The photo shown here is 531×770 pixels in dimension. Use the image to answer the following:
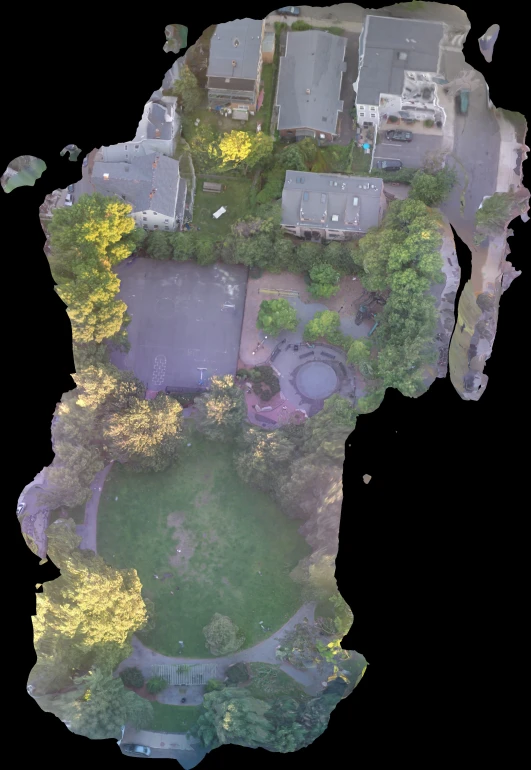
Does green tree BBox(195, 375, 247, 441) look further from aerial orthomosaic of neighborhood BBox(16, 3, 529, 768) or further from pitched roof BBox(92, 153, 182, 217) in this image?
pitched roof BBox(92, 153, 182, 217)

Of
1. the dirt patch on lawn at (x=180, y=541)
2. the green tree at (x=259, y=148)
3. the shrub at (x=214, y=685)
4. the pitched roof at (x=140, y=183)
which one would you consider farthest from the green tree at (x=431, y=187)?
the shrub at (x=214, y=685)

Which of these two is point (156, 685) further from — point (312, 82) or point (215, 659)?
point (312, 82)

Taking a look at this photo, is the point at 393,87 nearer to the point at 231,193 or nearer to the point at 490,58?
the point at 490,58

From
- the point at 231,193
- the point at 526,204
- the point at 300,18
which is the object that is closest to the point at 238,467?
the point at 231,193

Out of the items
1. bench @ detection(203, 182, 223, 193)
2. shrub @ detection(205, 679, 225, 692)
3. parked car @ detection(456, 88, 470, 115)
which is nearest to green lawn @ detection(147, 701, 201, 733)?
shrub @ detection(205, 679, 225, 692)

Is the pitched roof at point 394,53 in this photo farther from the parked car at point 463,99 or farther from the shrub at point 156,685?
the shrub at point 156,685

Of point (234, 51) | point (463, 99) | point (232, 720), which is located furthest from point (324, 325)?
point (232, 720)
